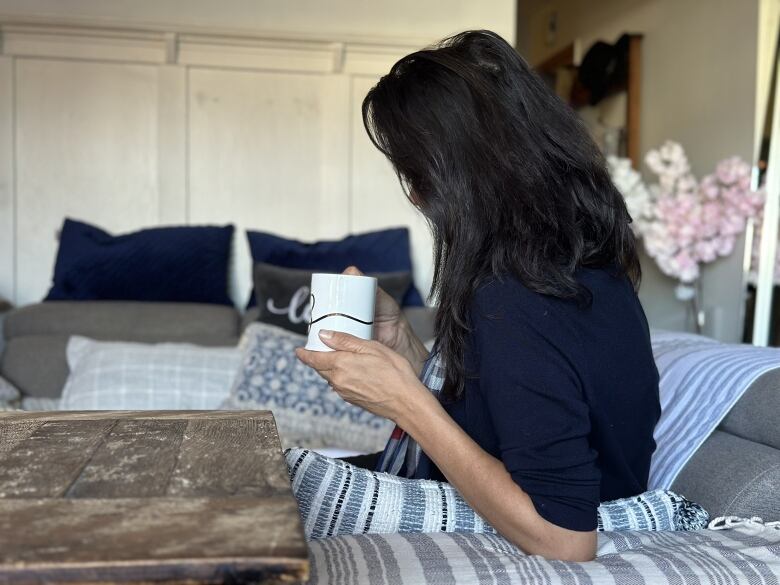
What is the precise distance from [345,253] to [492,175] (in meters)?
2.19

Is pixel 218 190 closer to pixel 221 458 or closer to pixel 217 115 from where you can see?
pixel 217 115

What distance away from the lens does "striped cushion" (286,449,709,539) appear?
1.05m

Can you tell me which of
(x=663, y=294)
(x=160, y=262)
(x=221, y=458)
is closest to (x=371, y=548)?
(x=221, y=458)

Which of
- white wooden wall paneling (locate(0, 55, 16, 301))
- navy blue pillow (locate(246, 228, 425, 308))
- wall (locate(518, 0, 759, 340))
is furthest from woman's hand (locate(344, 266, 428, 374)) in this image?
wall (locate(518, 0, 759, 340))

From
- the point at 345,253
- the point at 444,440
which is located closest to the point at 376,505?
the point at 444,440

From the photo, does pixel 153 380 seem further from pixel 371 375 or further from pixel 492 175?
pixel 492 175

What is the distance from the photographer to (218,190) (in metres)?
3.50

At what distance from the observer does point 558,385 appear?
3.06ft

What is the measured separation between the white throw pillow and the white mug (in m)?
1.30

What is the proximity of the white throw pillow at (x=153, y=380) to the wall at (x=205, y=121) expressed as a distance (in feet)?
3.57

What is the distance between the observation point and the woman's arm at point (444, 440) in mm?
941

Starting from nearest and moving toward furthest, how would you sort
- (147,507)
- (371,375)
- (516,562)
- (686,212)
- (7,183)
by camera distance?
(147,507), (516,562), (371,375), (7,183), (686,212)

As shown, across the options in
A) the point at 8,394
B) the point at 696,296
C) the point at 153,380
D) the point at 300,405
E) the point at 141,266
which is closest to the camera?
the point at 300,405

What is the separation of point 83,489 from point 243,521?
0.17 metres
